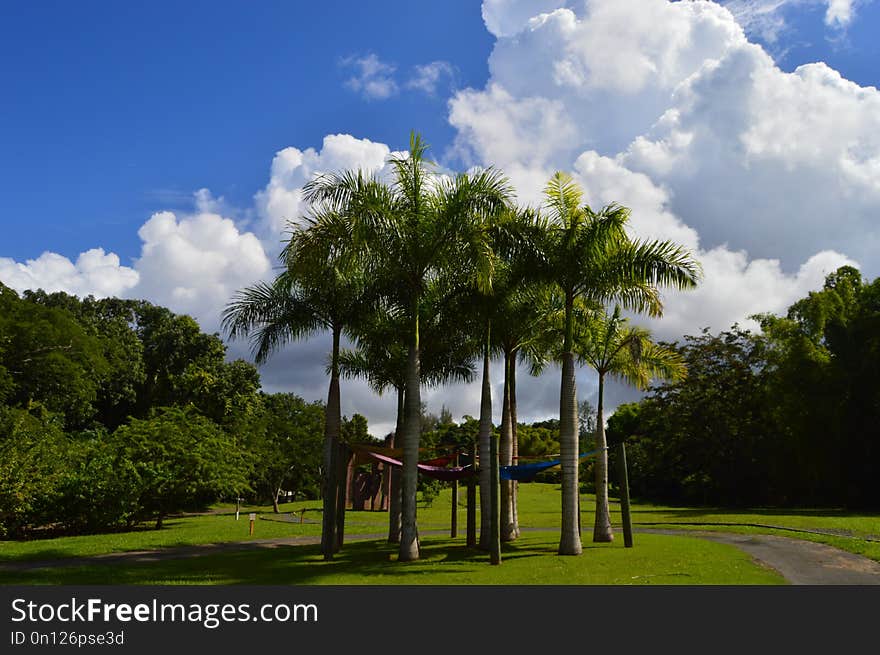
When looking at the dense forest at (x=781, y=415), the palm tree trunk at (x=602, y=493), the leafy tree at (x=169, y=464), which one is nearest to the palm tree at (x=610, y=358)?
the palm tree trunk at (x=602, y=493)

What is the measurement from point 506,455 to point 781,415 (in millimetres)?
26034

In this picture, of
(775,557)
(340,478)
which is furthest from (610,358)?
(340,478)

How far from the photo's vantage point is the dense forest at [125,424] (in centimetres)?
2589

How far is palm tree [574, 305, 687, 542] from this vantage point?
20719 mm

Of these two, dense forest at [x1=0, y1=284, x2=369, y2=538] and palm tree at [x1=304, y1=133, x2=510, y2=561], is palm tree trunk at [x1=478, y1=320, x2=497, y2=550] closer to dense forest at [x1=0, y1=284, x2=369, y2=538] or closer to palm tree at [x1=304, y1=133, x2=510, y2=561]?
palm tree at [x1=304, y1=133, x2=510, y2=561]

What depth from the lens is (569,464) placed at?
17.0m

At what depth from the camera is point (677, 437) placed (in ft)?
145

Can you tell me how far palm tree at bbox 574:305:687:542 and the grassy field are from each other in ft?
5.57

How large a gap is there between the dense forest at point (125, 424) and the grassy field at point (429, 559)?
1.80 meters

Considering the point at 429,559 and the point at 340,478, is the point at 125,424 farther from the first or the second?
the point at 429,559

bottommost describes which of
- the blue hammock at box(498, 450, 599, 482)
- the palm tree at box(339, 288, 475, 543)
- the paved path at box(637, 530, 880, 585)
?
the paved path at box(637, 530, 880, 585)

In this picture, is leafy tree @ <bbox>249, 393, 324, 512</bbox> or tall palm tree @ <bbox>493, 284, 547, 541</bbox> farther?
leafy tree @ <bbox>249, 393, 324, 512</bbox>

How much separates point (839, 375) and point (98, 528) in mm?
36999

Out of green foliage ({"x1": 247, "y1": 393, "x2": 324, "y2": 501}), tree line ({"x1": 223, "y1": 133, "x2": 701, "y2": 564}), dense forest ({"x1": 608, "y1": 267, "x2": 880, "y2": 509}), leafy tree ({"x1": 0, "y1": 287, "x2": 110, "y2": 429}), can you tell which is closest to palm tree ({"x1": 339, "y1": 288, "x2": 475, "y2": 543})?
tree line ({"x1": 223, "y1": 133, "x2": 701, "y2": 564})
